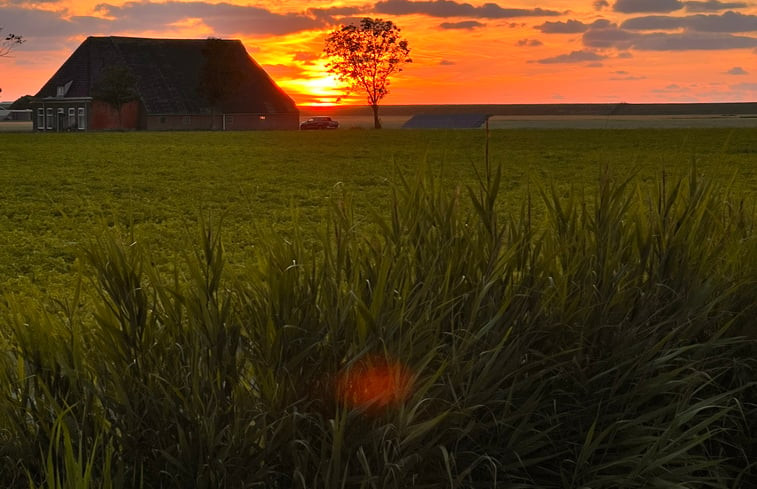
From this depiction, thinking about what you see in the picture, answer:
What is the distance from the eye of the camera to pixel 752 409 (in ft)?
12.0

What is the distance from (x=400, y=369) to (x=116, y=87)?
87748 mm

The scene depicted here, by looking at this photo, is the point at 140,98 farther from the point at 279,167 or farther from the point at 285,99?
the point at 279,167

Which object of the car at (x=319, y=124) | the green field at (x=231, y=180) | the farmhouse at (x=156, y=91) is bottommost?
the green field at (x=231, y=180)

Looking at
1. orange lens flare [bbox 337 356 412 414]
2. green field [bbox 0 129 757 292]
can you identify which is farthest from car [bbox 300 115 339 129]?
orange lens flare [bbox 337 356 412 414]

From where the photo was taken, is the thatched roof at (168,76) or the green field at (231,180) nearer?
the green field at (231,180)

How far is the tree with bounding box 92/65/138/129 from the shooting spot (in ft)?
282

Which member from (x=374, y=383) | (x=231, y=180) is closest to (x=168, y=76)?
(x=231, y=180)

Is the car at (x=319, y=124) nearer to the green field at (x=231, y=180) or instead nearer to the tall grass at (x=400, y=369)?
the green field at (x=231, y=180)

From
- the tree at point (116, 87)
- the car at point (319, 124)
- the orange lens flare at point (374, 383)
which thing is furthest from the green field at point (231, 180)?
the car at point (319, 124)

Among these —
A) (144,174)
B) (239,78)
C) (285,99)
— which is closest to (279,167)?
(144,174)

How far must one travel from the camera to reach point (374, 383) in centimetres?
288

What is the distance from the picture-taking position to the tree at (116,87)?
86.1 metres

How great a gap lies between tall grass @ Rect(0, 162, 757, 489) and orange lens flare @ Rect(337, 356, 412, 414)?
16mm

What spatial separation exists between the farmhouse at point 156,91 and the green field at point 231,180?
46.3 metres
